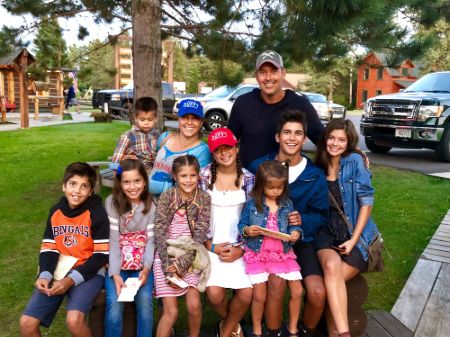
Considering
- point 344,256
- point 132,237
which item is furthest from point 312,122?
point 132,237

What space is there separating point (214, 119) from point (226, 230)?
13.0 metres

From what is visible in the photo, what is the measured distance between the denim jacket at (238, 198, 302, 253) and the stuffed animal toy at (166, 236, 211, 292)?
11.4 inches

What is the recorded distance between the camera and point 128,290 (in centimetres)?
290

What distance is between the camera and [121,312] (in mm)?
2910

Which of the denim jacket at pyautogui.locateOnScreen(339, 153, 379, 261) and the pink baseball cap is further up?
the pink baseball cap

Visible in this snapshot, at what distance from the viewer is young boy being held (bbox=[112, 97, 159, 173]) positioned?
4004mm

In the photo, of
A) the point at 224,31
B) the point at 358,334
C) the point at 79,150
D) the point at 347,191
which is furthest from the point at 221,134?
the point at 79,150

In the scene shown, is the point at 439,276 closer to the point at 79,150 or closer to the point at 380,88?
the point at 79,150

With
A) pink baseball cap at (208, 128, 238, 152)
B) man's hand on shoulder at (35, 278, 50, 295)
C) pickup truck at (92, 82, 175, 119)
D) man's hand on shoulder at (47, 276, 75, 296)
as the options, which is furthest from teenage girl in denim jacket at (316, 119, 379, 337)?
pickup truck at (92, 82, 175, 119)

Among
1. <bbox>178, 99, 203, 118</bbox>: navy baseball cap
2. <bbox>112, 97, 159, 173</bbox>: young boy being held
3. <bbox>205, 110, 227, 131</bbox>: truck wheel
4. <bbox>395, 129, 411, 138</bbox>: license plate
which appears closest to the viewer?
<bbox>178, 99, 203, 118</bbox>: navy baseball cap

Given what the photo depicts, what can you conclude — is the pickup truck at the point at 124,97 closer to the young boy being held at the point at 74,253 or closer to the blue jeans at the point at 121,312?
the young boy being held at the point at 74,253

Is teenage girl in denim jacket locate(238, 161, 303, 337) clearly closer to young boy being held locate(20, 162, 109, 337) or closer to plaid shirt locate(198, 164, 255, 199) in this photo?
plaid shirt locate(198, 164, 255, 199)

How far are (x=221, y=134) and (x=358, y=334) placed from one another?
165 centimetres

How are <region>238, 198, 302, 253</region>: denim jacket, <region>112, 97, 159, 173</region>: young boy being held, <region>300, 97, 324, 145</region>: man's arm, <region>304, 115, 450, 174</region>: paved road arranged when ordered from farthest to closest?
<region>304, 115, 450, 174</region>: paved road → <region>112, 97, 159, 173</region>: young boy being held → <region>300, 97, 324, 145</region>: man's arm → <region>238, 198, 302, 253</region>: denim jacket
